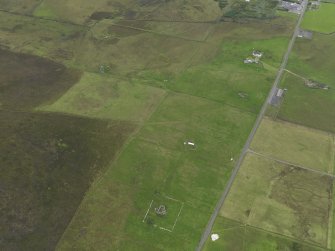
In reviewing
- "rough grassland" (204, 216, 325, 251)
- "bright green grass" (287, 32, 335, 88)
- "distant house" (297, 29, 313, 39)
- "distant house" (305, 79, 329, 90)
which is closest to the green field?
"rough grassland" (204, 216, 325, 251)

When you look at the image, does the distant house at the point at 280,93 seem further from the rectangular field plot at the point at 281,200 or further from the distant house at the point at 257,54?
the rectangular field plot at the point at 281,200

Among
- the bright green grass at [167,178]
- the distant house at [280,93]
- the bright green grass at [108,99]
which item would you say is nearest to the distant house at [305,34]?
the distant house at [280,93]

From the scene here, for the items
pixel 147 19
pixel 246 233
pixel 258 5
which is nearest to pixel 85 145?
pixel 246 233

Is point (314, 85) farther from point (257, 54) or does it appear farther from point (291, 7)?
point (291, 7)

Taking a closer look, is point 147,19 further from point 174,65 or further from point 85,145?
point 85,145

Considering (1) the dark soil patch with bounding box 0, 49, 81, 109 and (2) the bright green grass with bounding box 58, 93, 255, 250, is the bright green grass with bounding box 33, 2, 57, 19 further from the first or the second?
(2) the bright green grass with bounding box 58, 93, 255, 250
